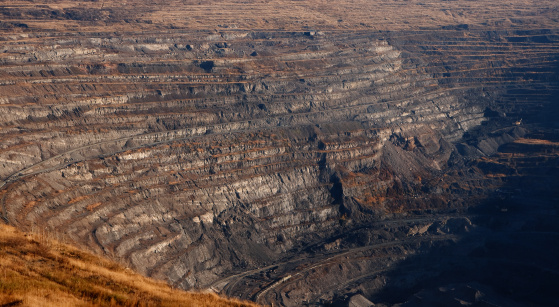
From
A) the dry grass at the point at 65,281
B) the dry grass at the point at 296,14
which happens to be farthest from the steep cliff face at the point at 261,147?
the dry grass at the point at 65,281

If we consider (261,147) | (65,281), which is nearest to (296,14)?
(261,147)

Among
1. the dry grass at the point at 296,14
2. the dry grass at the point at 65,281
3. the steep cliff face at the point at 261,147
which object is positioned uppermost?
the dry grass at the point at 296,14

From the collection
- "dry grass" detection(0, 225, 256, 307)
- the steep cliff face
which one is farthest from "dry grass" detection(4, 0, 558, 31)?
"dry grass" detection(0, 225, 256, 307)

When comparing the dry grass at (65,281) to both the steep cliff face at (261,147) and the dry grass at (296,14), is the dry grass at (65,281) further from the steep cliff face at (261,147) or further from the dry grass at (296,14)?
the dry grass at (296,14)

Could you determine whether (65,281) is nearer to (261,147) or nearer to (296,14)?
(261,147)

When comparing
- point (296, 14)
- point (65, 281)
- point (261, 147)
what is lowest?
point (261, 147)

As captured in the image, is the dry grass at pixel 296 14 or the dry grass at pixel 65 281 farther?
the dry grass at pixel 296 14

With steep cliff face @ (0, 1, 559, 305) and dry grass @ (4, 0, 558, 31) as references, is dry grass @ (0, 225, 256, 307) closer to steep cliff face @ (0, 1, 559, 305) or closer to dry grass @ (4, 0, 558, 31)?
steep cliff face @ (0, 1, 559, 305)
